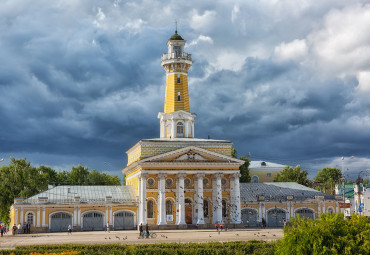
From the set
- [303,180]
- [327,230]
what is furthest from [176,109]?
[327,230]

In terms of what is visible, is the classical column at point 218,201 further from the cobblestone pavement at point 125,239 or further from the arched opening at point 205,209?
the cobblestone pavement at point 125,239

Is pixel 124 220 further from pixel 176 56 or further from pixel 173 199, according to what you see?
pixel 176 56

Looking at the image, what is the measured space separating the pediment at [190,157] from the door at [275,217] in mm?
10091

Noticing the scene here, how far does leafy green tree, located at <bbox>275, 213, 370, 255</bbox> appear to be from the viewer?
20.0 metres

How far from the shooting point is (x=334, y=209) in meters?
70.2

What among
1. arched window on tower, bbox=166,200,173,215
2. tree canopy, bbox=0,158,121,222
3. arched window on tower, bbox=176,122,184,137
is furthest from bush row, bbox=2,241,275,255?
tree canopy, bbox=0,158,121,222

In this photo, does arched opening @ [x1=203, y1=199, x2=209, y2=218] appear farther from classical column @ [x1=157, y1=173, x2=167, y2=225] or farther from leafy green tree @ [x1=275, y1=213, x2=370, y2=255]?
leafy green tree @ [x1=275, y1=213, x2=370, y2=255]

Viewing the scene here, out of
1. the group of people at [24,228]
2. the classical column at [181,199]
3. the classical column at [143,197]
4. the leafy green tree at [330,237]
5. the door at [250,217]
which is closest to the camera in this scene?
the leafy green tree at [330,237]

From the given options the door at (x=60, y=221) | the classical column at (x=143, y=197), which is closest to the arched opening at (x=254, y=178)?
the classical column at (x=143, y=197)

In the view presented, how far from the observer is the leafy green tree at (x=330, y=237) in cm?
2003

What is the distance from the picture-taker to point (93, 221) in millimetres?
62281

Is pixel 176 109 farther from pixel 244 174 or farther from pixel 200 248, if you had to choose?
pixel 200 248

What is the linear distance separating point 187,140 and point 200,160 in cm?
400

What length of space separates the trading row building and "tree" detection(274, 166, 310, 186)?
19.9 metres
